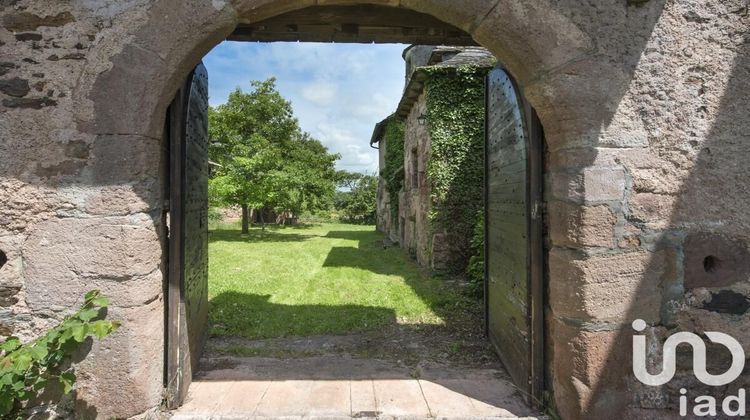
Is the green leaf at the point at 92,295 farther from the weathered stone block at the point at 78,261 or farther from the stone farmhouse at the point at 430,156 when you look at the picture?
the stone farmhouse at the point at 430,156

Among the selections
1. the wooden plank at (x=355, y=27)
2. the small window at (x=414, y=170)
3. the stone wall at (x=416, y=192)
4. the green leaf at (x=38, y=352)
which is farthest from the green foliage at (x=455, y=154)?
the green leaf at (x=38, y=352)

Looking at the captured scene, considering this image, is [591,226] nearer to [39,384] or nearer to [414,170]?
[39,384]

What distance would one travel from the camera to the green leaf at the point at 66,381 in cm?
202

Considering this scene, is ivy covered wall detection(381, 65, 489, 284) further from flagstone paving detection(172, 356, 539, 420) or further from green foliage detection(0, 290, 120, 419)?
green foliage detection(0, 290, 120, 419)

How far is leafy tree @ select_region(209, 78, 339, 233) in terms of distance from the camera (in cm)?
1473

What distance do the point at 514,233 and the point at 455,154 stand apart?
558 cm

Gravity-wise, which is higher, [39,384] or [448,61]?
[448,61]

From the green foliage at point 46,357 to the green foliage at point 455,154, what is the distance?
6.83m

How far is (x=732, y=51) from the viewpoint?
221 cm

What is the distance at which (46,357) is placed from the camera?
2057 mm

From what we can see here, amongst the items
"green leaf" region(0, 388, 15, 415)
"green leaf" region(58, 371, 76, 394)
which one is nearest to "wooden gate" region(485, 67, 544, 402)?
"green leaf" region(58, 371, 76, 394)

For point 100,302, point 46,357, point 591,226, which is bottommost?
point 46,357

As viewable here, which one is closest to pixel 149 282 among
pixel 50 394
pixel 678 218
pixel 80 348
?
pixel 80 348

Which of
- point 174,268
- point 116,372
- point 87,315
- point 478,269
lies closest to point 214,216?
point 478,269
